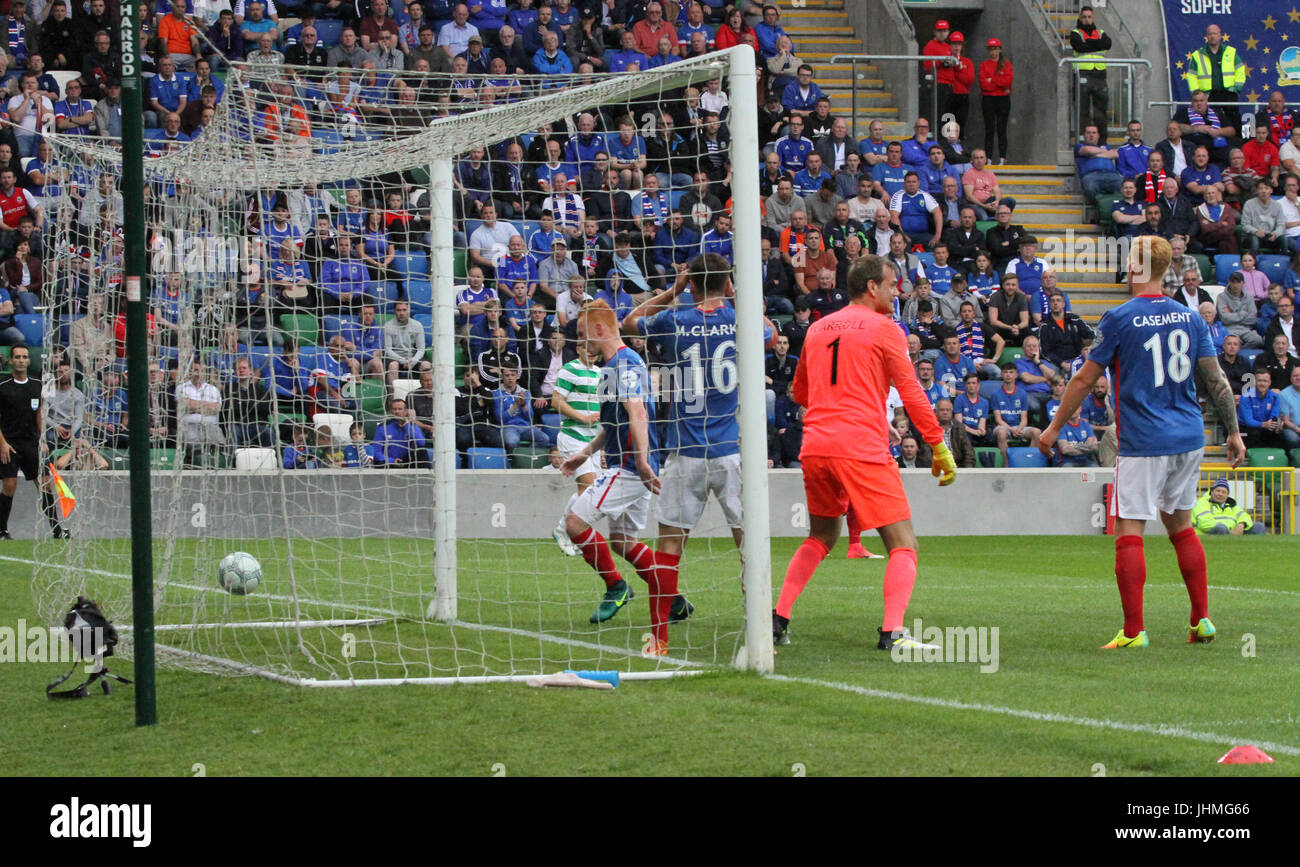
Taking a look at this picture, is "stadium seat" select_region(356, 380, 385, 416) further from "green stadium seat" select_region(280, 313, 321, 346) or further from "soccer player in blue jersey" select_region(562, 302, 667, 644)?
"soccer player in blue jersey" select_region(562, 302, 667, 644)

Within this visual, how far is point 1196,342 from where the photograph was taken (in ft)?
28.6

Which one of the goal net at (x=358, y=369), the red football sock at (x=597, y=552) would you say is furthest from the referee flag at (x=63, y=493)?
the red football sock at (x=597, y=552)

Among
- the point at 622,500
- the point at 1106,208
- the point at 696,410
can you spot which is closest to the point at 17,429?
the point at 622,500

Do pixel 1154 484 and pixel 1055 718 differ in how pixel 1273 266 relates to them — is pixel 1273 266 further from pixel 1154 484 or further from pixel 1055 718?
pixel 1055 718

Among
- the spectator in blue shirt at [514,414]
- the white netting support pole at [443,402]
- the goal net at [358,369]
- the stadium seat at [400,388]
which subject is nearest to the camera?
the goal net at [358,369]

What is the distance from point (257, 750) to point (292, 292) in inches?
240

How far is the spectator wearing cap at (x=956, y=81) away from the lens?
26.4 metres

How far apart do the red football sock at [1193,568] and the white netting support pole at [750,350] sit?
2.78 metres

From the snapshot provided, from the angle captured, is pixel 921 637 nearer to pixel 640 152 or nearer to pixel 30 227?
pixel 640 152

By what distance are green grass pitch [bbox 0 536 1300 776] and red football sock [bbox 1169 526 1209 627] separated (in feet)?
0.89

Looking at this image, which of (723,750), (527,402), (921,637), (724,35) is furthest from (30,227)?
(723,750)

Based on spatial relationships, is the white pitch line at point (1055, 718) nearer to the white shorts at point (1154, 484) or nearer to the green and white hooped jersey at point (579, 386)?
the white shorts at point (1154, 484)

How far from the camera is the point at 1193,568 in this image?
873 cm

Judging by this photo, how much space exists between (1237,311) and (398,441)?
14.0m
